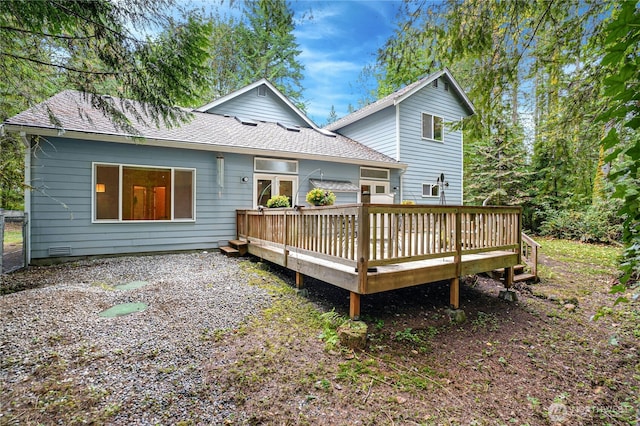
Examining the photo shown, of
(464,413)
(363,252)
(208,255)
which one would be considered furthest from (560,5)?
(208,255)

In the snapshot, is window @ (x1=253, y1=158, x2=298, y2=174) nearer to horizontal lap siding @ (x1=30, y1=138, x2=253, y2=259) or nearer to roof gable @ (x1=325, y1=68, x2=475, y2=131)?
horizontal lap siding @ (x1=30, y1=138, x2=253, y2=259)

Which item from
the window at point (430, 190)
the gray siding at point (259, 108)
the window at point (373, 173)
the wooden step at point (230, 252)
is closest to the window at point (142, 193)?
the wooden step at point (230, 252)

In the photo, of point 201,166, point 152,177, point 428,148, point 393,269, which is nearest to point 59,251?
point 152,177

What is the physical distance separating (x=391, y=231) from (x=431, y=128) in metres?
9.41

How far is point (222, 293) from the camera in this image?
4.52m

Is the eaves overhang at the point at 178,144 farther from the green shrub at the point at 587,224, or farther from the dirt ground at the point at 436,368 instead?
the green shrub at the point at 587,224

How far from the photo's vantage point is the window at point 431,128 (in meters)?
11.4

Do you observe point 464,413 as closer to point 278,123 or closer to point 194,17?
point 194,17

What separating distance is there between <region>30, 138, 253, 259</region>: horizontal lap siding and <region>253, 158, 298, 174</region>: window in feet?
0.68

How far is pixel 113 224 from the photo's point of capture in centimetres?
678

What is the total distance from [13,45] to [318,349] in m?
4.66

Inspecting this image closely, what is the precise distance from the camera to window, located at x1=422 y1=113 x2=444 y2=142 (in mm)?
11427

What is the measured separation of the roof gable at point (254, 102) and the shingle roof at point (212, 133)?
441 mm

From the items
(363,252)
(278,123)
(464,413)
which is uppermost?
(278,123)
